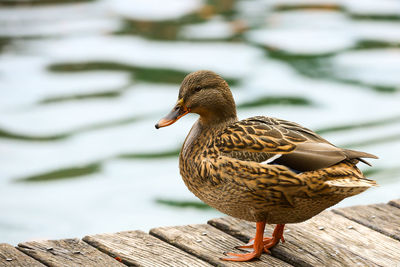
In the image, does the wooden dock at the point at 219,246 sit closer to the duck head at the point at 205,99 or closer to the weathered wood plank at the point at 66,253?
the weathered wood plank at the point at 66,253

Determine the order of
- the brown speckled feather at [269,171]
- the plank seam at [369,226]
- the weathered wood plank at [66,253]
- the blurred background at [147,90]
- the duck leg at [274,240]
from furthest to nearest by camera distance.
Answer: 1. the blurred background at [147,90]
2. the plank seam at [369,226]
3. the duck leg at [274,240]
4. the weathered wood plank at [66,253]
5. the brown speckled feather at [269,171]

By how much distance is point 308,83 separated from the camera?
30.2 ft

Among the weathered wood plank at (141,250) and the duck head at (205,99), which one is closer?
the weathered wood plank at (141,250)

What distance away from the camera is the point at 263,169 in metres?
3.02

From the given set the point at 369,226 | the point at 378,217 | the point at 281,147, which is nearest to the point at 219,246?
the point at 281,147

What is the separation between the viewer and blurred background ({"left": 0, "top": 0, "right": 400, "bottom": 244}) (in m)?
6.38

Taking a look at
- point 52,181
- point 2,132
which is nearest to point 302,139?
point 52,181

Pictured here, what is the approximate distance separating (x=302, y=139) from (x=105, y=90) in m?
5.75

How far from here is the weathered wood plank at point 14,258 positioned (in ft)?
10.2

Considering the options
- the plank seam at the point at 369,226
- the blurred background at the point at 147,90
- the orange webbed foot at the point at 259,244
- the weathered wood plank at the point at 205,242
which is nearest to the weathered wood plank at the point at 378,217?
the plank seam at the point at 369,226

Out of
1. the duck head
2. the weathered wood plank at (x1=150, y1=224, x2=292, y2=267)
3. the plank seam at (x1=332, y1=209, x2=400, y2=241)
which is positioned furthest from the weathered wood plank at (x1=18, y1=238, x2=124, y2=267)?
the plank seam at (x1=332, y1=209, x2=400, y2=241)

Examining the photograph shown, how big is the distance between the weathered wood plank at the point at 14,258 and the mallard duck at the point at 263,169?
2.42 ft

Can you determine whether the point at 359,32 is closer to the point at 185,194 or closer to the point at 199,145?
the point at 185,194

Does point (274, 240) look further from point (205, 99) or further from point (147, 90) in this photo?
point (147, 90)
